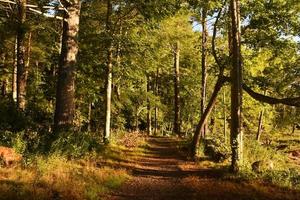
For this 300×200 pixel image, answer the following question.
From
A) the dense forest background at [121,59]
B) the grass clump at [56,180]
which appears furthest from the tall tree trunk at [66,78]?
the grass clump at [56,180]

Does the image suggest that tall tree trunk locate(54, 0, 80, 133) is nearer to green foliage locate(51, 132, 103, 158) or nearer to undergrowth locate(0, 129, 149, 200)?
green foliage locate(51, 132, 103, 158)

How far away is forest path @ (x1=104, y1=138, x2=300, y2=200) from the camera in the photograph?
410 inches

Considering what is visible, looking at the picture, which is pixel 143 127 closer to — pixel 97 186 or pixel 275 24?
pixel 275 24

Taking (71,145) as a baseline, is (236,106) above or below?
above

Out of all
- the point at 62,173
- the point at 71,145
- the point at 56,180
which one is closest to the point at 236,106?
the point at 71,145

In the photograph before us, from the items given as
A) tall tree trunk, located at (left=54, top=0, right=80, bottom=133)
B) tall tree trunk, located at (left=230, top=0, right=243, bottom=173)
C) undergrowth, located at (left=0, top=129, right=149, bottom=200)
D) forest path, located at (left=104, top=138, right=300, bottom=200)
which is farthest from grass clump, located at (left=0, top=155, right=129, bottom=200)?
tall tree trunk, located at (left=230, top=0, right=243, bottom=173)

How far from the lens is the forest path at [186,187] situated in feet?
34.2

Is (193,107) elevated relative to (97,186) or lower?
elevated

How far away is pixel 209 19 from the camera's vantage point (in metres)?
19.9

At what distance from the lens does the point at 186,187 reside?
12.0 meters

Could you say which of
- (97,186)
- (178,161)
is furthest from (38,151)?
(178,161)

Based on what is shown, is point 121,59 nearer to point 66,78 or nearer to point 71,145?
point 66,78

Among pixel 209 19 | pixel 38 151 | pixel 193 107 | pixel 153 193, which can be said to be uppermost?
pixel 209 19

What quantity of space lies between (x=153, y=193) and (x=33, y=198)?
13.9 ft
